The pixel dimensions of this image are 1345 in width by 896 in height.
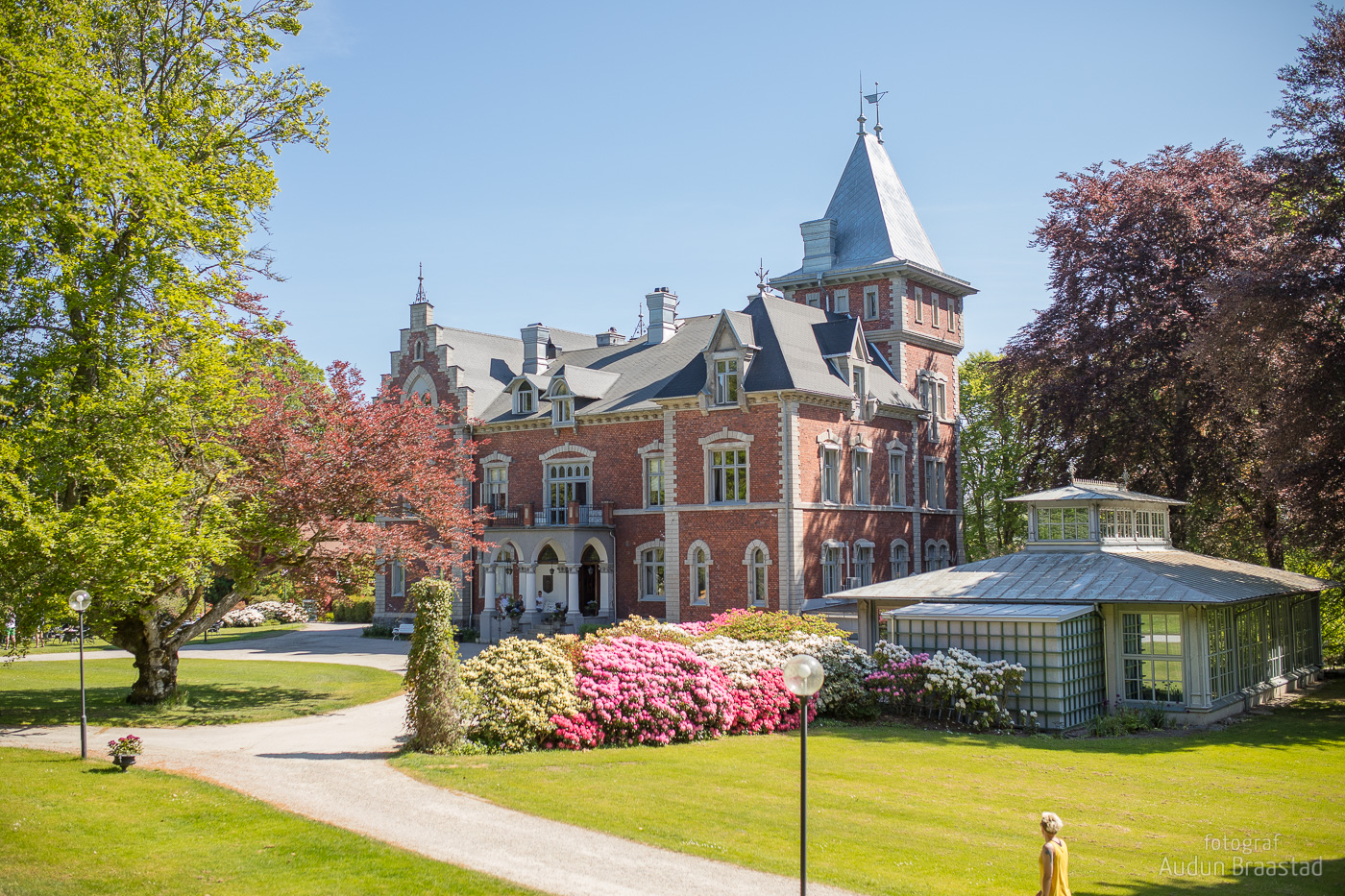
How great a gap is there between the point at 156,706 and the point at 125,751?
6780 millimetres

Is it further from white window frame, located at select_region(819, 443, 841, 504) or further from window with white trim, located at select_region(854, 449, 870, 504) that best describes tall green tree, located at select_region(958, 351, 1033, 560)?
white window frame, located at select_region(819, 443, 841, 504)

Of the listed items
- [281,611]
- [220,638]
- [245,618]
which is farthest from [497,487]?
[281,611]

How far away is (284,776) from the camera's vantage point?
1504cm

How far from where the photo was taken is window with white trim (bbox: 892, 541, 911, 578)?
38.4 metres

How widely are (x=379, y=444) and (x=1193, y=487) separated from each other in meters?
24.6

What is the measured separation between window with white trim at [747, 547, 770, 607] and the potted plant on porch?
20.6 m

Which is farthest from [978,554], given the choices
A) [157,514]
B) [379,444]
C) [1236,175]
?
[157,514]

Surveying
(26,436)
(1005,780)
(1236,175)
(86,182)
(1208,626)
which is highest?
(1236,175)

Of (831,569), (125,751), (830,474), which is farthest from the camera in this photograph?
(830,474)

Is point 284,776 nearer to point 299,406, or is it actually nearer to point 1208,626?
point 299,406

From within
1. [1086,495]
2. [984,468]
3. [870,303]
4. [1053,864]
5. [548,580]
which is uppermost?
[870,303]

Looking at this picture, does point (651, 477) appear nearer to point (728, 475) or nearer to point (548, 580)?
point (728, 475)

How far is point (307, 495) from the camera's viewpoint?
73.0 feet

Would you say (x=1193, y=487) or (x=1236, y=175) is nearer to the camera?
(x=1236, y=175)
